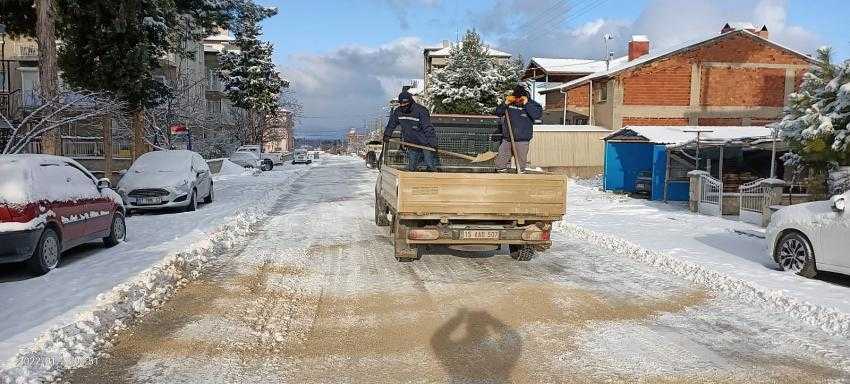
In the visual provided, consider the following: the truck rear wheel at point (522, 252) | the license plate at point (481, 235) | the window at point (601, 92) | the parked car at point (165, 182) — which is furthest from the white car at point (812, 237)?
the window at point (601, 92)

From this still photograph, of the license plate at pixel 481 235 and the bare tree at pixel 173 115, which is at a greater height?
the bare tree at pixel 173 115

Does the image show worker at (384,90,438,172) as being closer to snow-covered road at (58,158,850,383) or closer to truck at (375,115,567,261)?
truck at (375,115,567,261)

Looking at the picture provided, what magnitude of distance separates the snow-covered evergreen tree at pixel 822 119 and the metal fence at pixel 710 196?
81.7 inches

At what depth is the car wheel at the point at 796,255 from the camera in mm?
8086

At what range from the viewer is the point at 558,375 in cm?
467

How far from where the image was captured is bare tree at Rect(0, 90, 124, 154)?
14305 millimetres

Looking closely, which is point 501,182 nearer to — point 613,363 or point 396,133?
point 613,363

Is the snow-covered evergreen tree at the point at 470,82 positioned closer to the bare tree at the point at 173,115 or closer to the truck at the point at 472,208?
the bare tree at the point at 173,115

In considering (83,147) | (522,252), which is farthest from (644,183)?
(83,147)

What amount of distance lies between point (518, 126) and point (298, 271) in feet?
13.7

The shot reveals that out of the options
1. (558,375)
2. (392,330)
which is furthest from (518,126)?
(558,375)

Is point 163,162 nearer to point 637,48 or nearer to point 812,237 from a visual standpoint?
point 812,237

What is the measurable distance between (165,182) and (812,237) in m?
12.8

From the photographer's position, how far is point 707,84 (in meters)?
33.8
